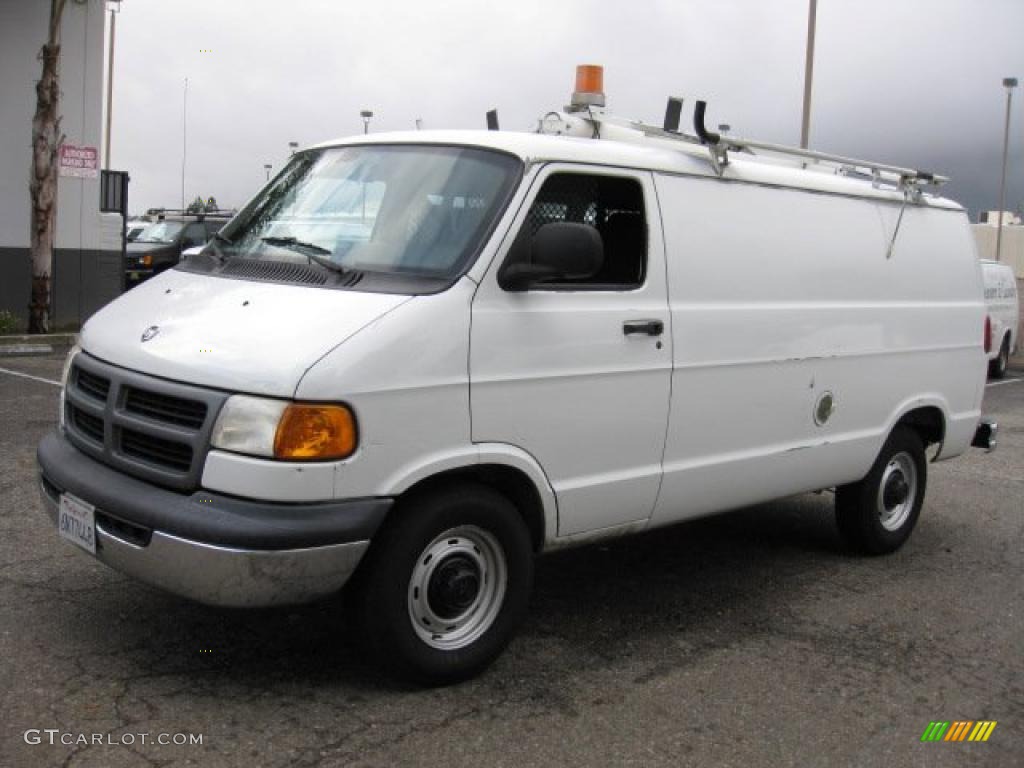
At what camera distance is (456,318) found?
163 inches

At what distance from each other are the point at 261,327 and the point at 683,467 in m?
2.09

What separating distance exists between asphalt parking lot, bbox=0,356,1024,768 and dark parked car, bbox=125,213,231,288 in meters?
15.9

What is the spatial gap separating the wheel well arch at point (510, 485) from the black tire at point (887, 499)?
2664 mm

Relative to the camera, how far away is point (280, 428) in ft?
12.2

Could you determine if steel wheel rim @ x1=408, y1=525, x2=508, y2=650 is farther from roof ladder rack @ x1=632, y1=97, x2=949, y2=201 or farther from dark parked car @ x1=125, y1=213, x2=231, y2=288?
dark parked car @ x1=125, y1=213, x2=231, y2=288

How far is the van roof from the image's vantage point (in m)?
4.62

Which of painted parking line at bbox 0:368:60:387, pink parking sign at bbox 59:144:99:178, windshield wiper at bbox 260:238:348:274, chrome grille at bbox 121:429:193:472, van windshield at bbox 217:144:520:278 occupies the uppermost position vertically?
pink parking sign at bbox 59:144:99:178

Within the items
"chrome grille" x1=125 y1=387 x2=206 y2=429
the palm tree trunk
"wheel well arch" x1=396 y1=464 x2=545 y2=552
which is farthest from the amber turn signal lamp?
the palm tree trunk

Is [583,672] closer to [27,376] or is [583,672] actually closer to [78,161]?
[27,376]

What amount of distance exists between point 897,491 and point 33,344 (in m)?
11.5

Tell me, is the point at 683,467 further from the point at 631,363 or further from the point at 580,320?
the point at 580,320

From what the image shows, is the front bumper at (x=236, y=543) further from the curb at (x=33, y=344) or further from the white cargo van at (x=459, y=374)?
the curb at (x=33, y=344)

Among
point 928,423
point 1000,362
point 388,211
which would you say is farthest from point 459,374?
point 1000,362

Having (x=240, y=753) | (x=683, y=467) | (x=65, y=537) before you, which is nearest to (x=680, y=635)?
(x=683, y=467)
